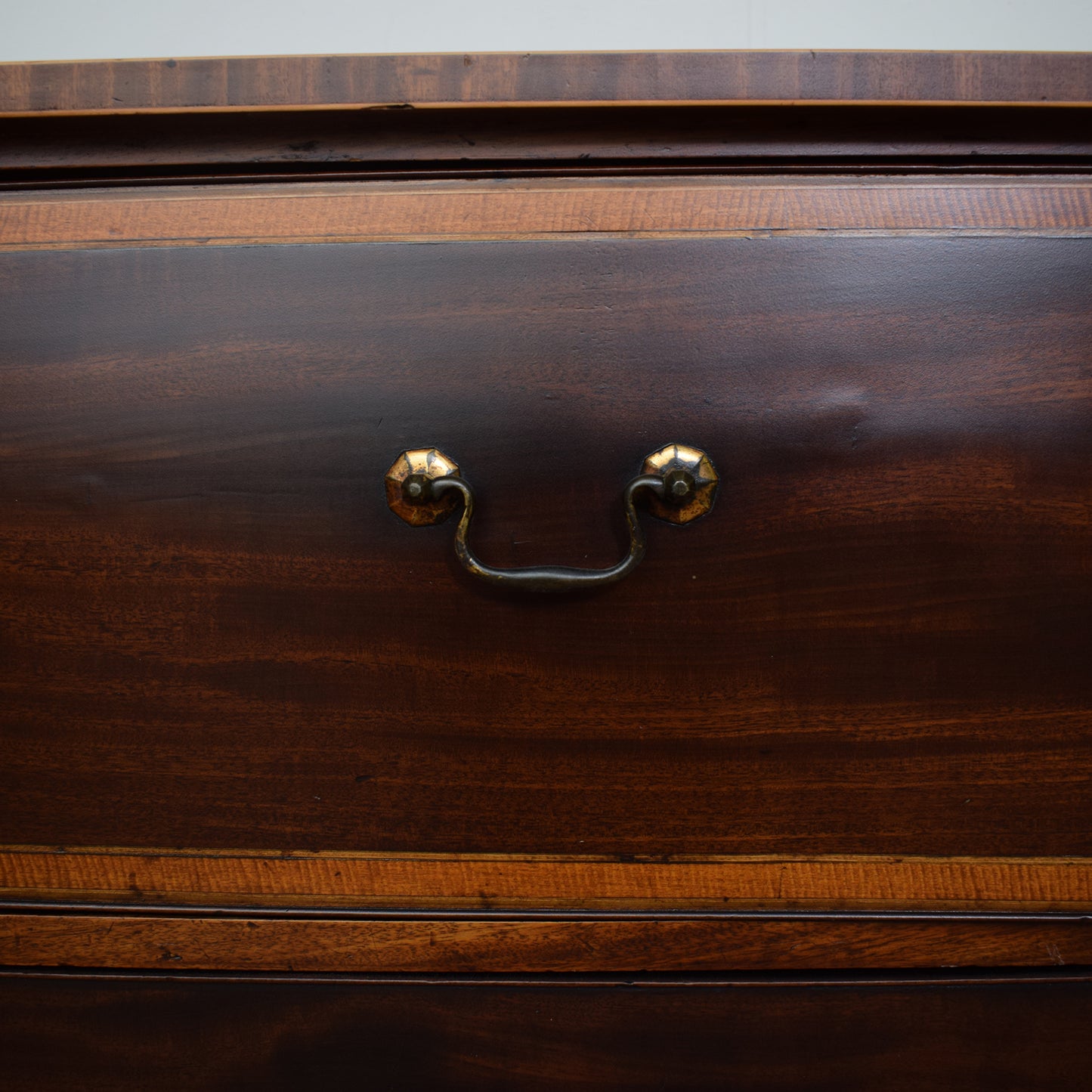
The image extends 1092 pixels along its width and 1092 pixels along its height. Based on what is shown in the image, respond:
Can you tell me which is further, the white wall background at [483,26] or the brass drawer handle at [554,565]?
the white wall background at [483,26]

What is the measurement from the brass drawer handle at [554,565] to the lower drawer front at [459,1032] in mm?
162

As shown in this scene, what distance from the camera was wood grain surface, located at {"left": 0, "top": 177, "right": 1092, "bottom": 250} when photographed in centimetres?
25

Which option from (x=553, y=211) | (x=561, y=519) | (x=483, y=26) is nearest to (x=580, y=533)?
(x=561, y=519)

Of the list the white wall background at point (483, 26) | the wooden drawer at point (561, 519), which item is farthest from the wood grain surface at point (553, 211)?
the white wall background at point (483, 26)

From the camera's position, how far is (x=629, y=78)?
239 millimetres

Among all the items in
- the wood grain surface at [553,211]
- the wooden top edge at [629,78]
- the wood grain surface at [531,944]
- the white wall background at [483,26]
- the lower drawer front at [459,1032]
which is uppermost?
the white wall background at [483,26]

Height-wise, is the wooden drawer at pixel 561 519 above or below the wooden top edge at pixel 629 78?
below

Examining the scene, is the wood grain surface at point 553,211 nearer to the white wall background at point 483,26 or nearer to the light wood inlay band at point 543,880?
the light wood inlay band at point 543,880

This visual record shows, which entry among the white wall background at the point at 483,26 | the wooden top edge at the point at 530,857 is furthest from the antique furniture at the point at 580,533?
the white wall background at the point at 483,26

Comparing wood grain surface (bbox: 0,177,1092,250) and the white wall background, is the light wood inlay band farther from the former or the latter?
the white wall background

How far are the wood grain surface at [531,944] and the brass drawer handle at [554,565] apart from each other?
136 millimetres

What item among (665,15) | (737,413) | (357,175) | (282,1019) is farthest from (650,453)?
(665,15)

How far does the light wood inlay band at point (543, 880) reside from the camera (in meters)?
0.26

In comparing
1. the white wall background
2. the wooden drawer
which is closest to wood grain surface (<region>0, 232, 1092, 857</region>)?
the wooden drawer
